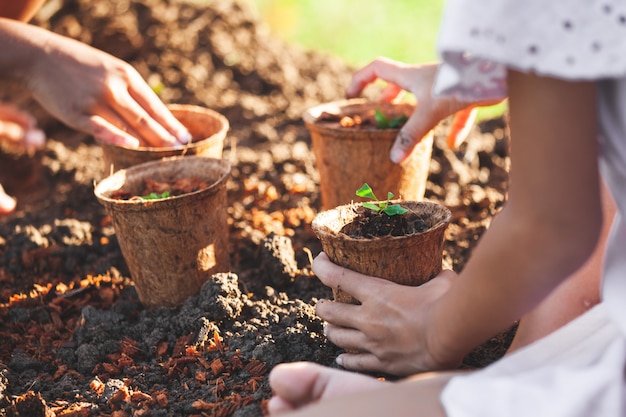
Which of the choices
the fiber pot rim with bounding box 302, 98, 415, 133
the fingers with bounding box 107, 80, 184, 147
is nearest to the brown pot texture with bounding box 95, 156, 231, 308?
the fingers with bounding box 107, 80, 184, 147

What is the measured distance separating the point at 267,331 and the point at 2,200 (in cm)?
98

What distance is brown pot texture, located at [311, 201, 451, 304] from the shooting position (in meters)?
2.06

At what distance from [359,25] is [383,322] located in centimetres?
533

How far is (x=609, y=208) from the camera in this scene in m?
1.95

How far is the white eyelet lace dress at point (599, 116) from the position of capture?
126cm

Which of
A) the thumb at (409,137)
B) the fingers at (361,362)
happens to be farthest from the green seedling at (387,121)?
the fingers at (361,362)

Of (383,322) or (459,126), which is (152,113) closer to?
(459,126)

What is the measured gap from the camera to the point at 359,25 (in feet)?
22.5

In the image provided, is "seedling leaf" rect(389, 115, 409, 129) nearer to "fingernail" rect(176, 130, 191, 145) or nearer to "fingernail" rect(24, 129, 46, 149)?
"fingernail" rect(176, 130, 191, 145)

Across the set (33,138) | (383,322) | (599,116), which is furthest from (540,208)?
(33,138)

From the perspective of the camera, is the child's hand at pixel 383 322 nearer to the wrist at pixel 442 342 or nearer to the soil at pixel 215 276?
the wrist at pixel 442 342

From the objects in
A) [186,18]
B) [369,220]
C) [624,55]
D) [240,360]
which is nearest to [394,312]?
[369,220]

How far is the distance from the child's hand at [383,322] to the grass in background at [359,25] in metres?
4.32

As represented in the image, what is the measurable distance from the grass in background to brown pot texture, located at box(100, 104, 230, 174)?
3.17 m
